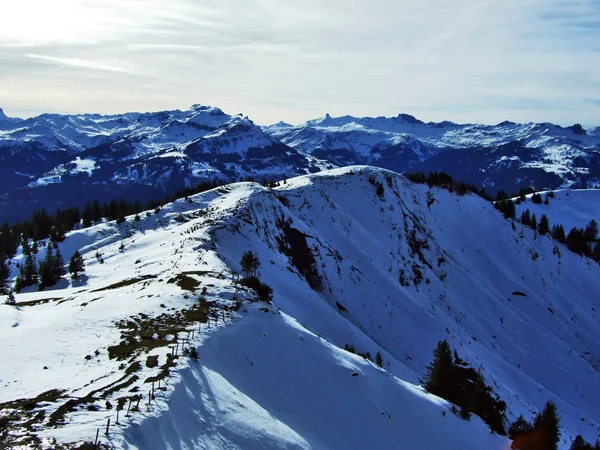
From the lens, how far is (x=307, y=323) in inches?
2126

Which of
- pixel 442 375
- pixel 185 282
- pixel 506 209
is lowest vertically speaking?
pixel 442 375

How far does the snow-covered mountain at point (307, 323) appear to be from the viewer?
23.0 metres

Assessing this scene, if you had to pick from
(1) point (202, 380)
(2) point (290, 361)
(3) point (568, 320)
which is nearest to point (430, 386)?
(2) point (290, 361)

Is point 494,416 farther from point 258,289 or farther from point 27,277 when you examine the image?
point 27,277

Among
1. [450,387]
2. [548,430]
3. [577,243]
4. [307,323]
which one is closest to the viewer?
[548,430]

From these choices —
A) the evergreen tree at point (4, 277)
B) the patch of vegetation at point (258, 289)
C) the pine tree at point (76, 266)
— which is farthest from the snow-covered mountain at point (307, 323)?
the evergreen tree at point (4, 277)

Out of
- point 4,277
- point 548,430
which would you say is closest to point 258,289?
point 548,430

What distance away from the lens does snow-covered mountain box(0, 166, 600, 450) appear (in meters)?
23.0

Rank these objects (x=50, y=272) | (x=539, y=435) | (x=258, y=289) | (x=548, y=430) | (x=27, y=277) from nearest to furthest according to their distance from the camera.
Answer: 1. (x=258, y=289)
2. (x=539, y=435)
3. (x=548, y=430)
4. (x=50, y=272)
5. (x=27, y=277)

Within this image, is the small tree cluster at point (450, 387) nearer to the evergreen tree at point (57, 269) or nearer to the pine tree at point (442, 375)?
the pine tree at point (442, 375)

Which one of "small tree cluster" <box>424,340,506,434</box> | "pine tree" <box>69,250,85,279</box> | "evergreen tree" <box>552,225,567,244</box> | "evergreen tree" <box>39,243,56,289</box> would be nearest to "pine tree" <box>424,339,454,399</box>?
"small tree cluster" <box>424,340,506,434</box>

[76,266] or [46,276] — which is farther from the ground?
[76,266]

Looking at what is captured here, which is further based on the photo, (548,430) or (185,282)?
(185,282)

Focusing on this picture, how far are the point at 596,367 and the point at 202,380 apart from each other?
106m
